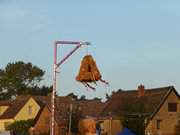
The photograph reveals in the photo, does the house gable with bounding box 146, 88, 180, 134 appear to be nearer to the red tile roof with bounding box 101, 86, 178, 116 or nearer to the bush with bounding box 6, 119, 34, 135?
the red tile roof with bounding box 101, 86, 178, 116

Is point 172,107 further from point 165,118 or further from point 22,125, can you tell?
point 22,125

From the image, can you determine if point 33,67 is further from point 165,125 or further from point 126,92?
point 165,125

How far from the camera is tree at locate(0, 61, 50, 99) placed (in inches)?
5128

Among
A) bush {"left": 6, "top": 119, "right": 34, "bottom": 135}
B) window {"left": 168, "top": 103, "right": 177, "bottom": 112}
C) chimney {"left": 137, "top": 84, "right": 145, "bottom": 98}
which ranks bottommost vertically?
bush {"left": 6, "top": 119, "right": 34, "bottom": 135}

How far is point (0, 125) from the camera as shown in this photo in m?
90.9

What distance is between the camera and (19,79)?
431 ft

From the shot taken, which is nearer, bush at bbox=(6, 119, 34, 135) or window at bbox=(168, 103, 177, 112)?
window at bbox=(168, 103, 177, 112)

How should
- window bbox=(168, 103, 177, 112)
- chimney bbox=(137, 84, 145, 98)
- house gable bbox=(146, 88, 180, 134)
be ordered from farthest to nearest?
chimney bbox=(137, 84, 145, 98) < window bbox=(168, 103, 177, 112) < house gable bbox=(146, 88, 180, 134)

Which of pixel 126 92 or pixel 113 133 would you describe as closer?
pixel 113 133

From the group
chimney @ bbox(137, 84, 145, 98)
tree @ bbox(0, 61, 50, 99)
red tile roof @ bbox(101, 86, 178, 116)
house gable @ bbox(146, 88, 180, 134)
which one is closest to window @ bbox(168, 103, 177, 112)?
house gable @ bbox(146, 88, 180, 134)

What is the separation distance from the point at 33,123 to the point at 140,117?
1725cm

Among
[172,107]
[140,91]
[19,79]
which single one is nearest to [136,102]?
[140,91]

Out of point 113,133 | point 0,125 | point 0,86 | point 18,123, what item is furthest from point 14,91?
point 113,133

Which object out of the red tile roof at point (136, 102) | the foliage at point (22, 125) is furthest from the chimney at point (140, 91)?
the foliage at point (22, 125)
